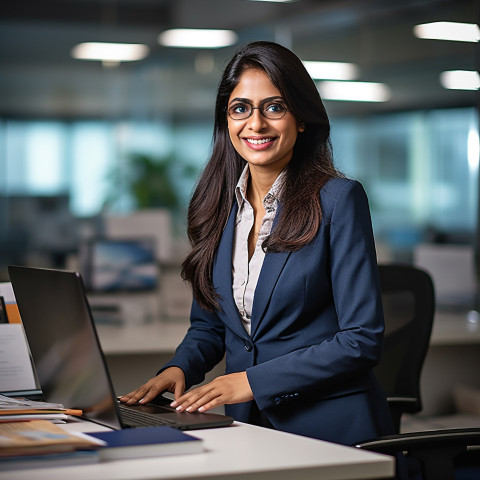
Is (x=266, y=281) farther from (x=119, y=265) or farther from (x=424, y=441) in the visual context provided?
(x=119, y=265)

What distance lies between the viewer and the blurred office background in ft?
22.2

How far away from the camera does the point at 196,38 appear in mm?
7242

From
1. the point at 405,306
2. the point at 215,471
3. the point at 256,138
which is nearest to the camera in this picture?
the point at 215,471

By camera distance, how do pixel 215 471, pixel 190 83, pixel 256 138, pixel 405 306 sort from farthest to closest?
pixel 190 83, pixel 405 306, pixel 256 138, pixel 215 471

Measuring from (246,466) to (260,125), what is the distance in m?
0.93

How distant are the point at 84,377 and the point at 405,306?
1.40m

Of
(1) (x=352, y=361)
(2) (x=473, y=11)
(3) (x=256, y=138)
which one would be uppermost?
(2) (x=473, y=11)

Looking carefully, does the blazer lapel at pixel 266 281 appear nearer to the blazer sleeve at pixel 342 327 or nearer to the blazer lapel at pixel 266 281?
the blazer lapel at pixel 266 281

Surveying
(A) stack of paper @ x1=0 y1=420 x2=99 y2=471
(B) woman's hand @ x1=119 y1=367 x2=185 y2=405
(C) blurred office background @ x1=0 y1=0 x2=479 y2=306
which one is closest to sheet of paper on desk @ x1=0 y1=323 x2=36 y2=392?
(B) woman's hand @ x1=119 y1=367 x2=185 y2=405

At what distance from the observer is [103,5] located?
696cm

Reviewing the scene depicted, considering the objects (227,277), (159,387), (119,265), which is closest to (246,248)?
(227,277)

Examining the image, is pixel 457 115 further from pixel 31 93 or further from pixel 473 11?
pixel 31 93

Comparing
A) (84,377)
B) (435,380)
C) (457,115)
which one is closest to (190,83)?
(457,115)

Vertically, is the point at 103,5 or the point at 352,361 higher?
the point at 103,5
